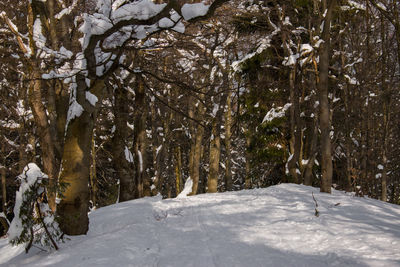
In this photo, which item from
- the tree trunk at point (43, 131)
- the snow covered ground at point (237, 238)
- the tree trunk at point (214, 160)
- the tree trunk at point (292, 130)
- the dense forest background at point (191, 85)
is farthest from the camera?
the tree trunk at point (214, 160)

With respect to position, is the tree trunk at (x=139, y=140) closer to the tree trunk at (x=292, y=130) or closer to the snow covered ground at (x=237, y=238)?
the snow covered ground at (x=237, y=238)

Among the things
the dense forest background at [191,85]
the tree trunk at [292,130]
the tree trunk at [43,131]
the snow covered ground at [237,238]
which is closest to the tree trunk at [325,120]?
the dense forest background at [191,85]

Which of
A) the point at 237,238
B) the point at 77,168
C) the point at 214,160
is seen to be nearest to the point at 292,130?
the point at 214,160

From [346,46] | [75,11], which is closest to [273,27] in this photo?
[346,46]

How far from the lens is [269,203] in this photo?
8297mm

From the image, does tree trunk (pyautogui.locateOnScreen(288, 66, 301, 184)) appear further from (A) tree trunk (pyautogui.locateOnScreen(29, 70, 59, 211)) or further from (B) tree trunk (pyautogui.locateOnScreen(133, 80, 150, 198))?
(A) tree trunk (pyautogui.locateOnScreen(29, 70, 59, 211))

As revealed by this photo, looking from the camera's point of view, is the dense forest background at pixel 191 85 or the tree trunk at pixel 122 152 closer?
the dense forest background at pixel 191 85

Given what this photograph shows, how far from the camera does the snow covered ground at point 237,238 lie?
14.0 feet

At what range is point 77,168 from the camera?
5.74m

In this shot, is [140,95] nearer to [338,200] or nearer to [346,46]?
[338,200]

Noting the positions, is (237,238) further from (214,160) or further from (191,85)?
(214,160)

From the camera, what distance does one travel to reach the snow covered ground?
14.0ft

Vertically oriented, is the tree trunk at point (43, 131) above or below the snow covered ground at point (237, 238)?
above

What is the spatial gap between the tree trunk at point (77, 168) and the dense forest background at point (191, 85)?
0.02m
